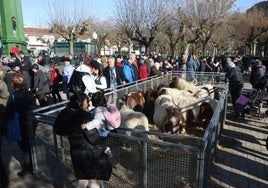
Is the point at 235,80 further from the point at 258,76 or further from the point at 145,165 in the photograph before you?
the point at 145,165

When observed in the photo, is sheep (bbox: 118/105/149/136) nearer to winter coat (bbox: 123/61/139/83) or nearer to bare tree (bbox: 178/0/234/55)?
winter coat (bbox: 123/61/139/83)

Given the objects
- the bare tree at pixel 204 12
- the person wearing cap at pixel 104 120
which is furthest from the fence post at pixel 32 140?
the bare tree at pixel 204 12

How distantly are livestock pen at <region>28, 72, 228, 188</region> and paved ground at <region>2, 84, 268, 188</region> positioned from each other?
227 millimetres

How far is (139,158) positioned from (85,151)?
80cm

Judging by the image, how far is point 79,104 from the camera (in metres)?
3.63

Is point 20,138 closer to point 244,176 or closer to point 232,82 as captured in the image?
point 244,176

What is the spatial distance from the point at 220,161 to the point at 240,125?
319 centimetres

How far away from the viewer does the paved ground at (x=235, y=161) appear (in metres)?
5.17

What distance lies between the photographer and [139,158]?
399 cm

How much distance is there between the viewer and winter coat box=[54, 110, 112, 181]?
355 centimetres

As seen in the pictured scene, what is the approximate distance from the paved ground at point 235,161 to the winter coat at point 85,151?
4.05ft

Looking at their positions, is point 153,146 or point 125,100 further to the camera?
point 125,100

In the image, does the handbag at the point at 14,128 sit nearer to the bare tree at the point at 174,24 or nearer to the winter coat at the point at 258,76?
the winter coat at the point at 258,76

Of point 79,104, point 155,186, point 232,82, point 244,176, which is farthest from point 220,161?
point 232,82
